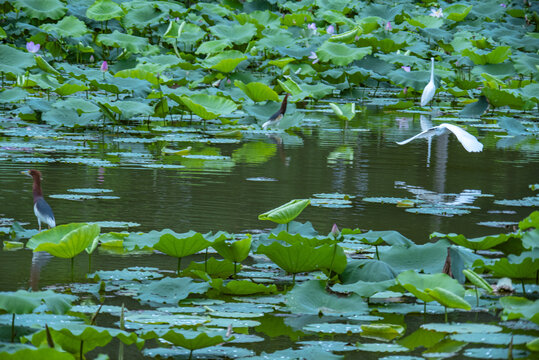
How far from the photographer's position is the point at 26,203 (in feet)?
13.5

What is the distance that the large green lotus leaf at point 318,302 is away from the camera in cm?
263

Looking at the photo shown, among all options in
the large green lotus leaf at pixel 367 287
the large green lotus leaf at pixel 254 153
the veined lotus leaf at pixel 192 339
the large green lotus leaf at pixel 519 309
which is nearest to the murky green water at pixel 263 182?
the large green lotus leaf at pixel 254 153

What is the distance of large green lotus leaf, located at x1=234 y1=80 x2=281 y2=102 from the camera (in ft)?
25.0

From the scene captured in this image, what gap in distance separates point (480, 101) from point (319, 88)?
61.4 inches

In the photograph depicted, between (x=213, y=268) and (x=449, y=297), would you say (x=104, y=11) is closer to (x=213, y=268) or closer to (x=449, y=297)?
(x=213, y=268)

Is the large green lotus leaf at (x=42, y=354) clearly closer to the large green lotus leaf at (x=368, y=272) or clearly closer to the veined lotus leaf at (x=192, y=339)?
the veined lotus leaf at (x=192, y=339)

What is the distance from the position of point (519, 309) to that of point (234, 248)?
0.91 m

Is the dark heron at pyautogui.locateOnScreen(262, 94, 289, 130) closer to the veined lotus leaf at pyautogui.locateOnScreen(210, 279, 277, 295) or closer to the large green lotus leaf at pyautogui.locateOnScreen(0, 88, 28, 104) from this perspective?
the large green lotus leaf at pyautogui.locateOnScreen(0, 88, 28, 104)

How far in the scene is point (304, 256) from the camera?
283 centimetres

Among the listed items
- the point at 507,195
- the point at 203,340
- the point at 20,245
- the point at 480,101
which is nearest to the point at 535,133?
the point at 480,101

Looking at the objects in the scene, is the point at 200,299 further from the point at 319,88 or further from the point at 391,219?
the point at 319,88

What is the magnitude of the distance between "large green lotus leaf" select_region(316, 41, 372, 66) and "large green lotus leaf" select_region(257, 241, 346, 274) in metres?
6.99

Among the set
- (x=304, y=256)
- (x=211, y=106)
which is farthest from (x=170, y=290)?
(x=211, y=106)

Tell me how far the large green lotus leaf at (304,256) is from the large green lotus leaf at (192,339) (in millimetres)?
683
